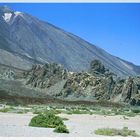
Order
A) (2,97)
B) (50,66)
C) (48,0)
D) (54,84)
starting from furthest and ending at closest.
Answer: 1. (50,66)
2. (54,84)
3. (2,97)
4. (48,0)

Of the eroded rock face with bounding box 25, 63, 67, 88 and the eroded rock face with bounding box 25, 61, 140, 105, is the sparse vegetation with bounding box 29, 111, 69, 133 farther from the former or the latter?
the eroded rock face with bounding box 25, 63, 67, 88

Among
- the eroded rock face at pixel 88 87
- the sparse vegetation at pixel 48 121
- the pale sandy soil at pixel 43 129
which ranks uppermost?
the eroded rock face at pixel 88 87

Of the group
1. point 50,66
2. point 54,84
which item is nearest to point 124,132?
point 54,84

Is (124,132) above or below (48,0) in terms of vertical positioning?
below

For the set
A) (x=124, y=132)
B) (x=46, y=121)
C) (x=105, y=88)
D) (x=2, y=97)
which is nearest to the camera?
(x=124, y=132)

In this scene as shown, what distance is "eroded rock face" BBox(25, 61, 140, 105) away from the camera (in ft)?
320

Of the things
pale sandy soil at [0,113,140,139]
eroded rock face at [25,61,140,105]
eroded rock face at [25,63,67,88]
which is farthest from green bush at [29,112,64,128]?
eroded rock face at [25,63,67,88]

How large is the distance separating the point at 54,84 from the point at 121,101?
21240 mm

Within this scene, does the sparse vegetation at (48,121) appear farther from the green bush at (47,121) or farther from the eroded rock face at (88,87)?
the eroded rock face at (88,87)

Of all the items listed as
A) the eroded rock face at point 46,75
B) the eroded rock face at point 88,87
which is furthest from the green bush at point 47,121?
the eroded rock face at point 46,75

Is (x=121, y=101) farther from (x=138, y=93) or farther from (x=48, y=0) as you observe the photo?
(x=48, y=0)

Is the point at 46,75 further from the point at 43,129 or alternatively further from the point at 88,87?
Result: the point at 43,129

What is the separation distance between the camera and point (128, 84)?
9819 cm

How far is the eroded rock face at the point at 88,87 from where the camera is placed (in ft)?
320
